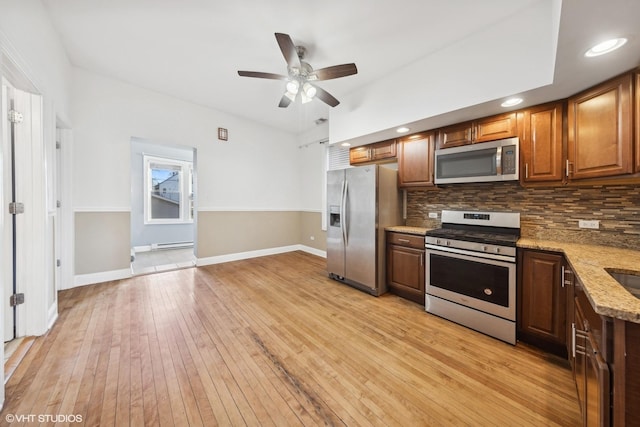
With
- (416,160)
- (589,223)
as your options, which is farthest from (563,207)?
(416,160)

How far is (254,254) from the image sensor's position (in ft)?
17.2

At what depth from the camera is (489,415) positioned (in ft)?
4.57

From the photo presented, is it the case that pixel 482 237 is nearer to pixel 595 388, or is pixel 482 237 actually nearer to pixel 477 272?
pixel 477 272

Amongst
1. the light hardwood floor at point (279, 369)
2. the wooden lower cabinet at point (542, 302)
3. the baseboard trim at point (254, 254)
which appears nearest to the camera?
the light hardwood floor at point (279, 369)

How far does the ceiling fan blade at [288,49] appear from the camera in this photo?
6.65 feet

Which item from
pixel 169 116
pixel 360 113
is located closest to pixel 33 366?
pixel 169 116

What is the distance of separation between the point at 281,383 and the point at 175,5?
3305 mm

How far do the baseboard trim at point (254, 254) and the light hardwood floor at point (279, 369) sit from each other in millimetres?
1715

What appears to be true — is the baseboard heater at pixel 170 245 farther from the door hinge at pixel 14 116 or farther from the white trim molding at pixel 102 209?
the door hinge at pixel 14 116

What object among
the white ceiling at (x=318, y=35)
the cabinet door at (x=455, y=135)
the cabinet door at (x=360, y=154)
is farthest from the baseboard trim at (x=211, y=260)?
the cabinet door at (x=455, y=135)

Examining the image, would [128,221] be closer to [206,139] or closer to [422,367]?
[206,139]

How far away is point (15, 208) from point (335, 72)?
317 centimetres

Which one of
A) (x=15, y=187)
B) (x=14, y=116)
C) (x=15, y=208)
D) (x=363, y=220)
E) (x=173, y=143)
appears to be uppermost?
(x=173, y=143)

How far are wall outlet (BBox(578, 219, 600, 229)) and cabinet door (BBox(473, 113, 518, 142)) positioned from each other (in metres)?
1.00
